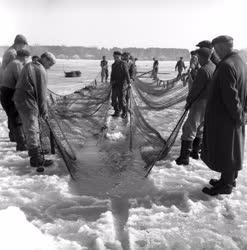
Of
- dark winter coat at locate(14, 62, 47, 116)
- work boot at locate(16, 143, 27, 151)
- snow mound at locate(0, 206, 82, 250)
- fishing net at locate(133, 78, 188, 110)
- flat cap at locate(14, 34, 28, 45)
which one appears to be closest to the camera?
snow mound at locate(0, 206, 82, 250)

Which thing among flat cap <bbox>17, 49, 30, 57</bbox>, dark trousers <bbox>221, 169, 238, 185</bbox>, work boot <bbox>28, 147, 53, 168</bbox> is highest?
flat cap <bbox>17, 49, 30, 57</bbox>

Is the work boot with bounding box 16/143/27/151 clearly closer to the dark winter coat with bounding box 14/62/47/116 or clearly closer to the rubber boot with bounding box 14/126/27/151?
the rubber boot with bounding box 14/126/27/151

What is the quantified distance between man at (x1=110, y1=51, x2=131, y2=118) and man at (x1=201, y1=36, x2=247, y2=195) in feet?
16.5

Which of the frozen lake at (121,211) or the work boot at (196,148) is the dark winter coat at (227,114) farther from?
the work boot at (196,148)

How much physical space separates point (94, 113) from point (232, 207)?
4.17 meters

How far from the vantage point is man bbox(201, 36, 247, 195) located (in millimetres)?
3559

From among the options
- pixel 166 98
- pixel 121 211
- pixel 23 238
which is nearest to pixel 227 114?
pixel 121 211

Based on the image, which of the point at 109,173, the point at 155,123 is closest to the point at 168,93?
the point at 155,123

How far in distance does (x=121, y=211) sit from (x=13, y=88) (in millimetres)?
2950

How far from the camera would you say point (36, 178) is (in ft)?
15.0

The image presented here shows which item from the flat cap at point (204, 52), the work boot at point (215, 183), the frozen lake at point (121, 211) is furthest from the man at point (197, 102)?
the work boot at point (215, 183)

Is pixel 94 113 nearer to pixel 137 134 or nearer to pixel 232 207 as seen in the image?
pixel 137 134

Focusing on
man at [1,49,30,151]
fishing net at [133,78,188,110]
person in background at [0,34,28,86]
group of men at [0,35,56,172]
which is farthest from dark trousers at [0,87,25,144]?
fishing net at [133,78,188,110]

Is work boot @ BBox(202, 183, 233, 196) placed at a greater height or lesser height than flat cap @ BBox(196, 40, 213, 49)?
lesser
